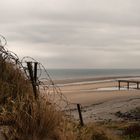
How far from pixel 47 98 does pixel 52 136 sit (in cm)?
116

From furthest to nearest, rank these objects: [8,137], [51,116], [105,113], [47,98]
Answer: [105,113]
[47,98]
[51,116]
[8,137]

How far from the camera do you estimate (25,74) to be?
31.9ft

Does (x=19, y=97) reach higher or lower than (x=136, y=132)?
higher

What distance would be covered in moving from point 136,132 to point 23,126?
845 centimetres

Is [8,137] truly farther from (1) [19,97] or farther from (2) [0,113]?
(1) [19,97]

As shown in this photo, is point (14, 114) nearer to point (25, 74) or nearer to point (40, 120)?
point (40, 120)

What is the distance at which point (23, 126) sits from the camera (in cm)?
811

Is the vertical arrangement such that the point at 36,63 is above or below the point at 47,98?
above

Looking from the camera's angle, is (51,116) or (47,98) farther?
(47,98)

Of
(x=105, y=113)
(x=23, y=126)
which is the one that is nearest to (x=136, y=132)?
(x=23, y=126)

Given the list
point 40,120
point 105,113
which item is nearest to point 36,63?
point 40,120

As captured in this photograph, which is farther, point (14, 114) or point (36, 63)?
point (36, 63)

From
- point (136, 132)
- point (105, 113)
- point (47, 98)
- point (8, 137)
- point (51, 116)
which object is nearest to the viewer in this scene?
point (8, 137)

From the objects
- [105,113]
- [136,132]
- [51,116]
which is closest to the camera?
[51,116]
